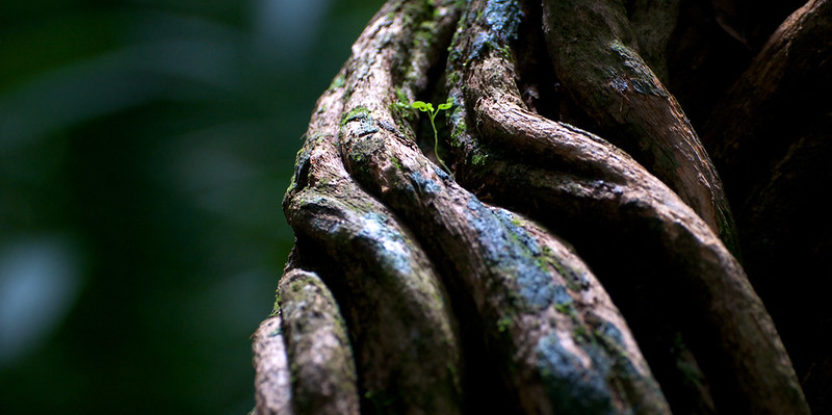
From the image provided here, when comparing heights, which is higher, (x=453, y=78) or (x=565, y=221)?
(x=453, y=78)

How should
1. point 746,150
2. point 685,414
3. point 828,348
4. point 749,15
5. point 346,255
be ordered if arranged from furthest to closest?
point 749,15 → point 746,150 → point 828,348 → point 346,255 → point 685,414

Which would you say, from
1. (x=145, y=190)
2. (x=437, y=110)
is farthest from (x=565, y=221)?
(x=145, y=190)

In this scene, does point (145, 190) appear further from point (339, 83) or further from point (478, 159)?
point (478, 159)

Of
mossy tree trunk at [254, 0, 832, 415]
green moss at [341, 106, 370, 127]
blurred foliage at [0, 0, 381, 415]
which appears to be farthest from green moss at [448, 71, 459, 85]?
blurred foliage at [0, 0, 381, 415]

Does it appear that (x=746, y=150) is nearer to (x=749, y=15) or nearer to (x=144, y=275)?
(x=749, y=15)

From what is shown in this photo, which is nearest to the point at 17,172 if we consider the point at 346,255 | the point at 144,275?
the point at 144,275

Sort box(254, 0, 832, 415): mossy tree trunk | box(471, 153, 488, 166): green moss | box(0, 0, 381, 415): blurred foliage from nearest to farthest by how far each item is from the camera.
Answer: box(254, 0, 832, 415): mossy tree trunk, box(471, 153, 488, 166): green moss, box(0, 0, 381, 415): blurred foliage

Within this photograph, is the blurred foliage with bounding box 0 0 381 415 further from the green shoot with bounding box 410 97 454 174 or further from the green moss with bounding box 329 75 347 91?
the green shoot with bounding box 410 97 454 174
